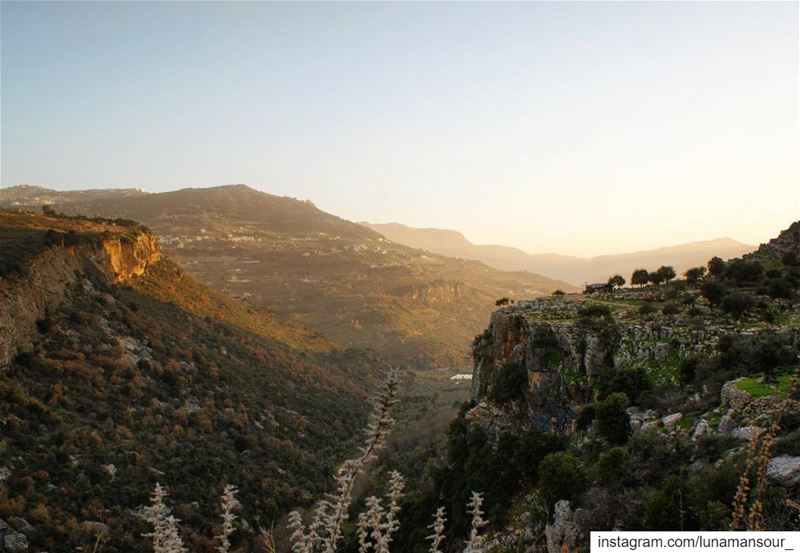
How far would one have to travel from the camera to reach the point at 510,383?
2805 centimetres

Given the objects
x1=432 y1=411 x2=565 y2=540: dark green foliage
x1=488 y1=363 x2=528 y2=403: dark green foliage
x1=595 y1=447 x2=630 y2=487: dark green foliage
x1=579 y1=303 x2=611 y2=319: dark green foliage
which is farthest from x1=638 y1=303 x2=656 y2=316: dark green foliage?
x1=595 y1=447 x2=630 y2=487: dark green foliage

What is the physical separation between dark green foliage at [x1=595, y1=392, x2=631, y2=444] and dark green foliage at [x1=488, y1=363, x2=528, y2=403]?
27.9ft

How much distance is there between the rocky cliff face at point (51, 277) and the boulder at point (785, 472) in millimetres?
39576

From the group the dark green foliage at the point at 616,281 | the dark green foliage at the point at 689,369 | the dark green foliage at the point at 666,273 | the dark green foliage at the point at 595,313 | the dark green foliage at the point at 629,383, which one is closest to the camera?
the dark green foliage at the point at 689,369

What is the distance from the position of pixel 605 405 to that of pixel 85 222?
59308 mm

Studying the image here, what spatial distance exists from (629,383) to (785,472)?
1095 centimetres

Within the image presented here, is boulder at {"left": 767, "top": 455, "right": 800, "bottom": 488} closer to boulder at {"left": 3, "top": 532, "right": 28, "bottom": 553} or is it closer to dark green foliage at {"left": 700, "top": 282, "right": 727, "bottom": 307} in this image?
dark green foliage at {"left": 700, "top": 282, "right": 727, "bottom": 307}

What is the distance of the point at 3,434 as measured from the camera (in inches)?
1144

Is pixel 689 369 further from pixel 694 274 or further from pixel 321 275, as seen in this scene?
Answer: pixel 321 275

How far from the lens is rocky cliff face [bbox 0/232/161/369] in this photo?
35531 millimetres

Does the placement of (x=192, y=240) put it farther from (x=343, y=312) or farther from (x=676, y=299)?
(x=676, y=299)

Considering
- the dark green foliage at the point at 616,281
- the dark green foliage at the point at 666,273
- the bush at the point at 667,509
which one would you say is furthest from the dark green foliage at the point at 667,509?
the dark green foliage at the point at 666,273

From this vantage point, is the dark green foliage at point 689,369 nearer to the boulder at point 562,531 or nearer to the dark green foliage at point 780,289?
the boulder at point 562,531

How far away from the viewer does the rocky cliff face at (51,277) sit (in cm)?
3553
